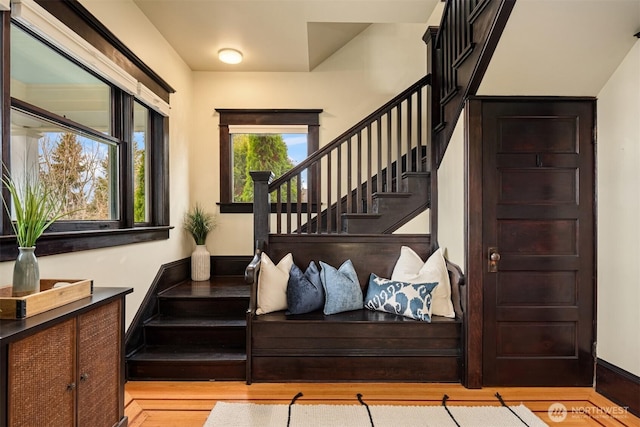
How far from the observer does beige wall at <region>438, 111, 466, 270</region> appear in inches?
104

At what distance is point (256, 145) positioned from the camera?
4.30 m

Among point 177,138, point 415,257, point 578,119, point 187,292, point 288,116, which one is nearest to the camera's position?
point 578,119

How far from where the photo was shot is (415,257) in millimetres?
3008

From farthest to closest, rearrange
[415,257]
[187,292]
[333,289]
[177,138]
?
[177,138] → [187,292] → [415,257] → [333,289]

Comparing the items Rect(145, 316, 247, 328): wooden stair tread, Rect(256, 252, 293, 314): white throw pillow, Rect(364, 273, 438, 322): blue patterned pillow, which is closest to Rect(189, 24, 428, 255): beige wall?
Rect(145, 316, 247, 328): wooden stair tread

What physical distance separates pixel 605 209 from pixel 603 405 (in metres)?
1.28

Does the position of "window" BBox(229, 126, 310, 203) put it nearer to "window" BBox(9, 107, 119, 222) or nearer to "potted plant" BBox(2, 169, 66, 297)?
"window" BBox(9, 107, 119, 222)

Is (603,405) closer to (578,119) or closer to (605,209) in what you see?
(605,209)

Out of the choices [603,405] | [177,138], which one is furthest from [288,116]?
[603,405]

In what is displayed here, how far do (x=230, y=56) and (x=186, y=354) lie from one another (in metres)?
2.89

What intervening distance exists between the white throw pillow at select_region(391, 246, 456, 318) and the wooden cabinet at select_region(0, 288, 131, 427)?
2007 millimetres

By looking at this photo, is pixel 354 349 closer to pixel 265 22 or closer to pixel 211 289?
pixel 211 289

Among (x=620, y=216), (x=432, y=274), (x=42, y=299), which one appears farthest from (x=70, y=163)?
(x=620, y=216)

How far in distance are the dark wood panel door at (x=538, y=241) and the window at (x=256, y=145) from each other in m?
2.21
